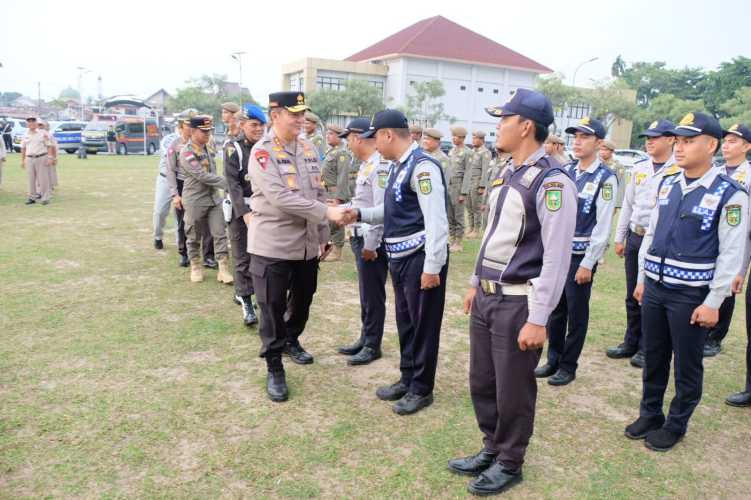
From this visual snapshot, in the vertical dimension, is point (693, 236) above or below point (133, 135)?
below

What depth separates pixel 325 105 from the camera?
46.4 metres

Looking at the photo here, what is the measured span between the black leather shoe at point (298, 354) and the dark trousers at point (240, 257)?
3.09ft

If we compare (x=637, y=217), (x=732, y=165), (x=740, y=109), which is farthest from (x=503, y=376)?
(x=740, y=109)

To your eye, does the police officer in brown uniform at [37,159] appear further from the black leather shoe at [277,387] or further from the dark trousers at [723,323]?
the dark trousers at [723,323]

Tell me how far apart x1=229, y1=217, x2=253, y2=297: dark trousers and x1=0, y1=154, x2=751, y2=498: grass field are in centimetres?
36

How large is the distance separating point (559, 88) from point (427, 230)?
5018 cm

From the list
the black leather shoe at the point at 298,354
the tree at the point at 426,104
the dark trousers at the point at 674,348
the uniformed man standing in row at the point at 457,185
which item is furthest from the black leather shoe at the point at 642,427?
the tree at the point at 426,104

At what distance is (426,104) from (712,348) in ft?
160

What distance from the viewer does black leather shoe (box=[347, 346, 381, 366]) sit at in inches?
174

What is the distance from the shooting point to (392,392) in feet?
12.6

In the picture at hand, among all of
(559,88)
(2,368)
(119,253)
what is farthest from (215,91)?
(2,368)

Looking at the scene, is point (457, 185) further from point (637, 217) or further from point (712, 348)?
point (712, 348)

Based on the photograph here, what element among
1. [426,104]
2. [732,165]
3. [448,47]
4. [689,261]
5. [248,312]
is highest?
[448,47]

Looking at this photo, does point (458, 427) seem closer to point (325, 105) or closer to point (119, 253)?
point (119, 253)
